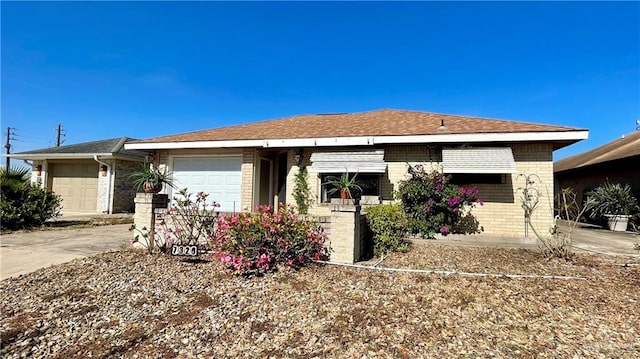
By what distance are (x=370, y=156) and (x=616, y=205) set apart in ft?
38.0

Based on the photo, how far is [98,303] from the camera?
14.8 feet

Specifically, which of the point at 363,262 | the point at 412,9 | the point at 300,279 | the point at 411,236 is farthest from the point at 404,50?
the point at 300,279

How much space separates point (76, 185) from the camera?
62.3ft

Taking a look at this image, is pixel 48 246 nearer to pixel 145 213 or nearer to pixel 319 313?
pixel 145 213

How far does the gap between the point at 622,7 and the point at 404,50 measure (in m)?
7.88

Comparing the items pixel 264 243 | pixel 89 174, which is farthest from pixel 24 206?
pixel 264 243

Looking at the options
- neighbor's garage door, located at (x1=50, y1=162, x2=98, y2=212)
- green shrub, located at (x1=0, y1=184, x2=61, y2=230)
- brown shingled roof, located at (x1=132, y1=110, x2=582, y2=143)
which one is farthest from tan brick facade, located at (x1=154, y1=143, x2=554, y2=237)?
neighbor's garage door, located at (x1=50, y1=162, x2=98, y2=212)

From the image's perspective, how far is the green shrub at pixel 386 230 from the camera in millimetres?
7547

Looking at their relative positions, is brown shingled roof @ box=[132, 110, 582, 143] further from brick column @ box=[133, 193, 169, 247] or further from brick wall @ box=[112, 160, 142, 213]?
brick wall @ box=[112, 160, 142, 213]

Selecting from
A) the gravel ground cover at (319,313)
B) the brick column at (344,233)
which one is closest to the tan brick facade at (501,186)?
the gravel ground cover at (319,313)

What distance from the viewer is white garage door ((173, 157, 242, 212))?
12.0 m

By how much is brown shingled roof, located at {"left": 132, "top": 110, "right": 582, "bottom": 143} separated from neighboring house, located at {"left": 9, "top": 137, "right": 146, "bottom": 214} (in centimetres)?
708

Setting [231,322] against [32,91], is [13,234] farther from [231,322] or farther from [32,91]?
[231,322]

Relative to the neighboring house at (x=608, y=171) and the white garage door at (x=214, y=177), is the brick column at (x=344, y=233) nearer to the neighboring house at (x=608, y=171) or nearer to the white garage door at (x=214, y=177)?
the white garage door at (x=214, y=177)
